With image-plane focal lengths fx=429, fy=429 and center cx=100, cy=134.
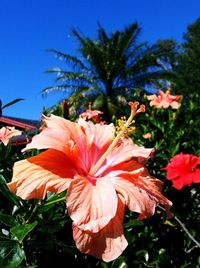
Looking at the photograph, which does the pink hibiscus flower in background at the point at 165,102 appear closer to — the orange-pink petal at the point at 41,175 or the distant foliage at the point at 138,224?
the distant foliage at the point at 138,224

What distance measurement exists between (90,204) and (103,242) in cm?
9

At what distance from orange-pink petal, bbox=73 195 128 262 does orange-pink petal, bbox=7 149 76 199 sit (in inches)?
4.3

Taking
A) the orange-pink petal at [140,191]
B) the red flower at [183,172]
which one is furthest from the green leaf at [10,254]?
the red flower at [183,172]

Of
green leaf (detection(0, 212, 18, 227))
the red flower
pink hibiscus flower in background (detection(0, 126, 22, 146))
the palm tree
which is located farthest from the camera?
the palm tree

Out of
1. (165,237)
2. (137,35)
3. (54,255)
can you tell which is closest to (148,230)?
(165,237)

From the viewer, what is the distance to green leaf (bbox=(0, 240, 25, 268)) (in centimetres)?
94

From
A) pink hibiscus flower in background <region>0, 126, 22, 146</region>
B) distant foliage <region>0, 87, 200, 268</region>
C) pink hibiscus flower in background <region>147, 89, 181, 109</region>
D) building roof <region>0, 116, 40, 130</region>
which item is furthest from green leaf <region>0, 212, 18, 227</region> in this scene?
pink hibiscus flower in background <region>147, 89, 181, 109</region>

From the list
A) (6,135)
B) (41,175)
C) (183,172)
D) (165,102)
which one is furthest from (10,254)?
(165,102)

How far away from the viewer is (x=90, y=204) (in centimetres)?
96

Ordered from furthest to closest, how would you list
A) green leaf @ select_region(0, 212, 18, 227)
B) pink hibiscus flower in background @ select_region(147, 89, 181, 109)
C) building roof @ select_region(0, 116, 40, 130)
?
1. pink hibiscus flower in background @ select_region(147, 89, 181, 109)
2. building roof @ select_region(0, 116, 40, 130)
3. green leaf @ select_region(0, 212, 18, 227)

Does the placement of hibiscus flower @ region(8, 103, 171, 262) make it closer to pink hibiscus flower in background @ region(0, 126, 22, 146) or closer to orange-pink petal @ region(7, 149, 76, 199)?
orange-pink petal @ region(7, 149, 76, 199)

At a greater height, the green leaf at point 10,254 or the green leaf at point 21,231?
the green leaf at point 21,231

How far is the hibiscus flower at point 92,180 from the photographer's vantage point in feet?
3.04

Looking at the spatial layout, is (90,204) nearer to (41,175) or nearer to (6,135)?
(41,175)
